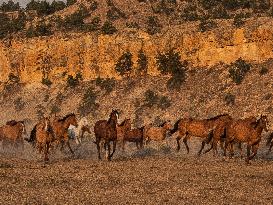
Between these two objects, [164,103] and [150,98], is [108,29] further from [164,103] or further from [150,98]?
[164,103]

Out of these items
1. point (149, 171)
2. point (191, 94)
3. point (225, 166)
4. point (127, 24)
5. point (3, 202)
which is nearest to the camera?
point (3, 202)

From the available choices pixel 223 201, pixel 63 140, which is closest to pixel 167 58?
pixel 63 140

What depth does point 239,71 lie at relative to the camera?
61.3 meters

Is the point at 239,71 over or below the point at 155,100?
over

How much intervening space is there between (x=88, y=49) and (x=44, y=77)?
7933mm

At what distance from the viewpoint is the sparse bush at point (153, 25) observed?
7212cm

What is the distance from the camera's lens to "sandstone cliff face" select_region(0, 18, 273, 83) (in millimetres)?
64438

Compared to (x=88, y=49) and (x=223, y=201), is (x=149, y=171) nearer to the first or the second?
(x=223, y=201)

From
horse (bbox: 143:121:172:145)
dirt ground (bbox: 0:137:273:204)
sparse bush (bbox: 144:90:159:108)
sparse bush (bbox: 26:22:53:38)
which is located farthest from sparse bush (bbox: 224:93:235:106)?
sparse bush (bbox: 26:22:53:38)

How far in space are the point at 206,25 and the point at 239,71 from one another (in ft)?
34.8

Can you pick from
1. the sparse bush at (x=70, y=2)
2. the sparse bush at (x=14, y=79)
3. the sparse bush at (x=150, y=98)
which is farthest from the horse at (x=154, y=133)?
the sparse bush at (x=70, y=2)

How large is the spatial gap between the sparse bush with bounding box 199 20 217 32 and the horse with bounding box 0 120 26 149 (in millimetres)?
34737

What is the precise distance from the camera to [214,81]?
63062 millimetres

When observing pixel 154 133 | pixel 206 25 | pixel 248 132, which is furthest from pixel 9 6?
pixel 248 132
